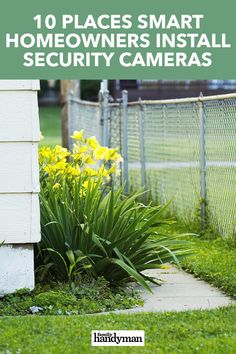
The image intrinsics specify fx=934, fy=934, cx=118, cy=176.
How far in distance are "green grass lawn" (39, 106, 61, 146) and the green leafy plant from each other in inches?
953

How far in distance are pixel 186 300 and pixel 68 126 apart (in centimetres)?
1340

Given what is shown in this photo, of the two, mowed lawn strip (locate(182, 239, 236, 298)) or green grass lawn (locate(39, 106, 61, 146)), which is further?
green grass lawn (locate(39, 106, 61, 146))

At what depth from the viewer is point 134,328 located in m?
5.47

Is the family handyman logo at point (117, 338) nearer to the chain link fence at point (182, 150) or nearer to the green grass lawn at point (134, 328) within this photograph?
the green grass lawn at point (134, 328)

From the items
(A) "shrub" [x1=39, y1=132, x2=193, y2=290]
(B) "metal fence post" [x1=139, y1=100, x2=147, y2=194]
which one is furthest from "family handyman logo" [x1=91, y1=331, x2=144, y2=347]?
(B) "metal fence post" [x1=139, y1=100, x2=147, y2=194]

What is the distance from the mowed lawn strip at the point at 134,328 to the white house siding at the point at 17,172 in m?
0.82

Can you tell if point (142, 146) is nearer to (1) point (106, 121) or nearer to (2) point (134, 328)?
(1) point (106, 121)

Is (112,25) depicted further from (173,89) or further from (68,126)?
(173,89)

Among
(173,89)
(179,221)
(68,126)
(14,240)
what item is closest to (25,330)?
(14,240)

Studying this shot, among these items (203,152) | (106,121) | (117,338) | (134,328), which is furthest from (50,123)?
(117,338)

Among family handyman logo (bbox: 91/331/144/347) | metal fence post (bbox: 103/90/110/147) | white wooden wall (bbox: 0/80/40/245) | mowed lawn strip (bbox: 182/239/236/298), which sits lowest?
family handyman logo (bbox: 91/331/144/347)

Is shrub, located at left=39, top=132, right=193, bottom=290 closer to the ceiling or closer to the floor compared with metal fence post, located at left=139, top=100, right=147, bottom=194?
closer to the floor

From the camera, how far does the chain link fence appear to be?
9.11m

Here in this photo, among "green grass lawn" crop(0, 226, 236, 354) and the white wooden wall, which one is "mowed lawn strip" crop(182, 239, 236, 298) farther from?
the white wooden wall
